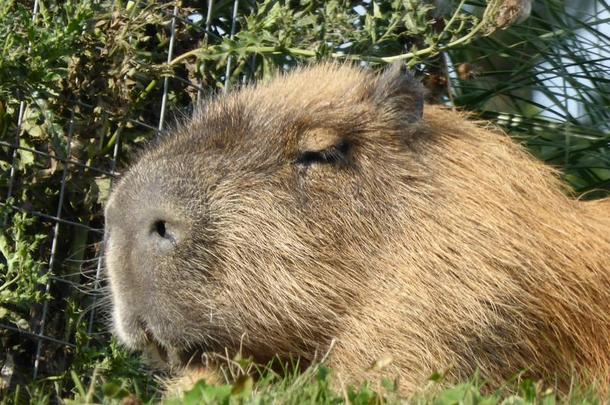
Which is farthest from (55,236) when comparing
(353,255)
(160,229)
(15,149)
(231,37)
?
(353,255)

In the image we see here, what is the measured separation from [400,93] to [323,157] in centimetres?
41

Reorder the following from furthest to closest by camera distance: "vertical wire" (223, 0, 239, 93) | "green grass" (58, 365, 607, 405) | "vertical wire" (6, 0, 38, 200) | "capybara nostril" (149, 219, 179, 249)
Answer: "vertical wire" (223, 0, 239, 93) → "vertical wire" (6, 0, 38, 200) → "capybara nostril" (149, 219, 179, 249) → "green grass" (58, 365, 607, 405)

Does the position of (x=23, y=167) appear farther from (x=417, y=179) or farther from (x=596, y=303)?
(x=596, y=303)

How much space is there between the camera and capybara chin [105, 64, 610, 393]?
13.1 ft

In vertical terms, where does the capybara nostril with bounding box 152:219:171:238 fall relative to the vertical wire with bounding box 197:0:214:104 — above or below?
below

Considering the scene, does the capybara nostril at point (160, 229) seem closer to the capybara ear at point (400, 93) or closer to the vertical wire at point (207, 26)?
the capybara ear at point (400, 93)

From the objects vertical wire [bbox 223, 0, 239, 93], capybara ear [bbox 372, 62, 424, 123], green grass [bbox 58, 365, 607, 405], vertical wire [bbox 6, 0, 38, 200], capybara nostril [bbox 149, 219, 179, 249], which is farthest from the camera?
vertical wire [bbox 223, 0, 239, 93]

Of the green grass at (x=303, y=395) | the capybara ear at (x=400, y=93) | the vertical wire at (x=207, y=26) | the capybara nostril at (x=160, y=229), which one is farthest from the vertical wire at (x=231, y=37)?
the green grass at (x=303, y=395)

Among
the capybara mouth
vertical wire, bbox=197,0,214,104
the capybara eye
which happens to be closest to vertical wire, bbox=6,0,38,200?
vertical wire, bbox=197,0,214,104

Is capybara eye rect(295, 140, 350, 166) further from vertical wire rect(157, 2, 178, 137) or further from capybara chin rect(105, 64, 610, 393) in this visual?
vertical wire rect(157, 2, 178, 137)

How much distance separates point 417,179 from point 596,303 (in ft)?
2.53

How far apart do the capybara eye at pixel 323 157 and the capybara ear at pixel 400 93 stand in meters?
0.29

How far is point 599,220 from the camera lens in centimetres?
455

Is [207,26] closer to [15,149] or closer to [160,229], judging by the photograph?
[15,149]
